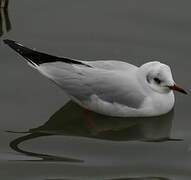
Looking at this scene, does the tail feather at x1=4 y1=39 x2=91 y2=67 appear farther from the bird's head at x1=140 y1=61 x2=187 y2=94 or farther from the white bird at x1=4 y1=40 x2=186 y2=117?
the bird's head at x1=140 y1=61 x2=187 y2=94

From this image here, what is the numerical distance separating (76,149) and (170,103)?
Result: 3.36ft

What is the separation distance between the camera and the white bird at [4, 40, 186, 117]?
618cm

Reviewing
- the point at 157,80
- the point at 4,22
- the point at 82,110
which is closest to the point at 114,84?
the point at 157,80

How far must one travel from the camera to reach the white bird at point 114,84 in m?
6.18

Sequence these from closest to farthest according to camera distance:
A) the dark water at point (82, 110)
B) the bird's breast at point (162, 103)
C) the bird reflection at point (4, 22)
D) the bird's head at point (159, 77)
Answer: the dark water at point (82, 110) → the bird's head at point (159, 77) → the bird's breast at point (162, 103) → the bird reflection at point (4, 22)

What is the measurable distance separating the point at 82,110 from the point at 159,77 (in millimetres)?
827

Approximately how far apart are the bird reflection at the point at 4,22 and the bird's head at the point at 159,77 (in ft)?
6.31

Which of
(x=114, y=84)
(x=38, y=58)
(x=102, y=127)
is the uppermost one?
(x=38, y=58)

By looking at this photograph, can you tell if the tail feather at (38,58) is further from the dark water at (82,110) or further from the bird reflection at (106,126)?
the bird reflection at (106,126)

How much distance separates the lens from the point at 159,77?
621cm

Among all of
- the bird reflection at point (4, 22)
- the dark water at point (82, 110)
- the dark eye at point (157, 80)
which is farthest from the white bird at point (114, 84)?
the bird reflection at point (4, 22)

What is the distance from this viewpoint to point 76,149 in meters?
5.93

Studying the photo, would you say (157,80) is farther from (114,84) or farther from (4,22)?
(4,22)

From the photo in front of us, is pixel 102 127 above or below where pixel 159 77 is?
below
